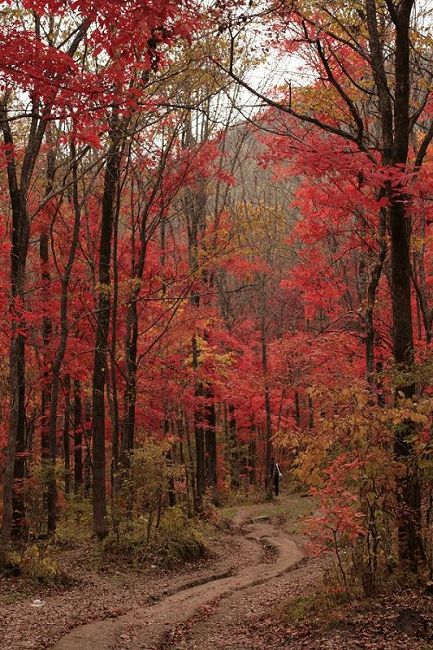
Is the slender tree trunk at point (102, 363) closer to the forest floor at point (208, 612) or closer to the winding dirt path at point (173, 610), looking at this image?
the forest floor at point (208, 612)

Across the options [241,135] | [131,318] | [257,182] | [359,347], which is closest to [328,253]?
[359,347]

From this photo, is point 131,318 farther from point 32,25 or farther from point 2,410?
point 2,410

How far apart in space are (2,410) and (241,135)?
38.0 ft

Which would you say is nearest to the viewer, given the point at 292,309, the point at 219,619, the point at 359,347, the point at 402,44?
the point at 402,44

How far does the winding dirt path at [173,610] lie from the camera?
668 centimetres

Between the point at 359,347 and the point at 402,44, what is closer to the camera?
the point at 402,44

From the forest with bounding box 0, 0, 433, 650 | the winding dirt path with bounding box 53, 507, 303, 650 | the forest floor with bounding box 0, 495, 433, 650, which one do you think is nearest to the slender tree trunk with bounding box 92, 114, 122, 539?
the forest with bounding box 0, 0, 433, 650

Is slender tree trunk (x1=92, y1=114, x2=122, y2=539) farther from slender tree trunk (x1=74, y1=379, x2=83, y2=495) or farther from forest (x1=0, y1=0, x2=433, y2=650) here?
slender tree trunk (x1=74, y1=379, x2=83, y2=495)

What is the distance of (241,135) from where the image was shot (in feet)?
60.1

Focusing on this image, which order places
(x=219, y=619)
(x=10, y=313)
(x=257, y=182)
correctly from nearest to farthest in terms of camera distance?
1. (x=219, y=619)
2. (x=10, y=313)
3. (x=257, y=182)

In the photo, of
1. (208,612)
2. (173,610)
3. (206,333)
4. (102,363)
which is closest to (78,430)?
(206,333)

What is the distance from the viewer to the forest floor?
611 centimetres

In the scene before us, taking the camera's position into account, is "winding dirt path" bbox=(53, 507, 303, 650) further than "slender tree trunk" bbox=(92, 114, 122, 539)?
No

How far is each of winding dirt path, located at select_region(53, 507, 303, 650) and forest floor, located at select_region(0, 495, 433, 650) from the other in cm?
2
